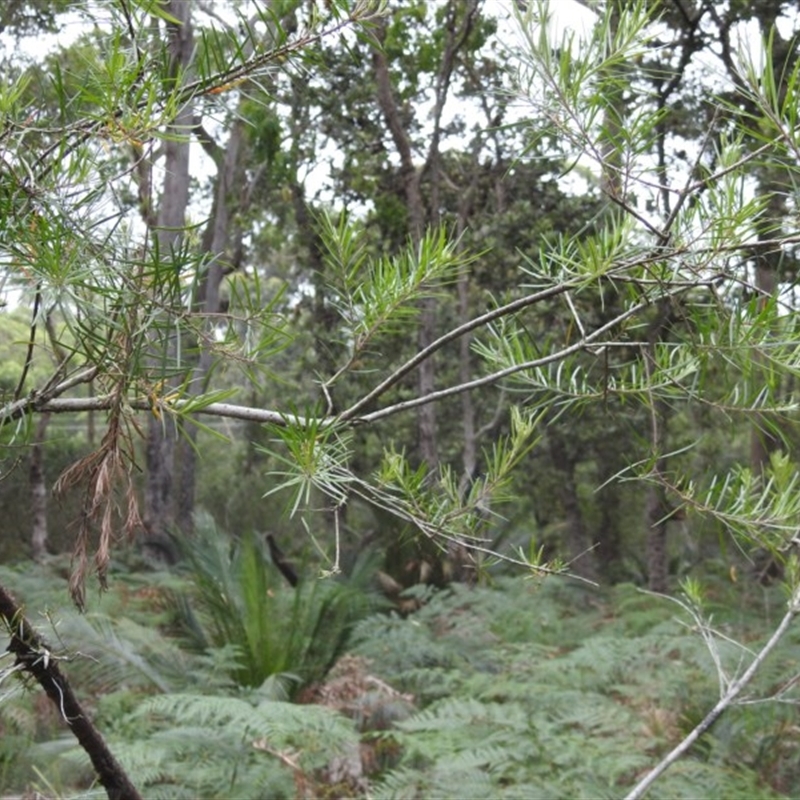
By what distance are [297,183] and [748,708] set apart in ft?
32.1

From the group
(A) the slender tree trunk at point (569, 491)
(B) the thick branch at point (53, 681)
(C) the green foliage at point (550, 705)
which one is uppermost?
(B) the thick branch at point (53, 681)

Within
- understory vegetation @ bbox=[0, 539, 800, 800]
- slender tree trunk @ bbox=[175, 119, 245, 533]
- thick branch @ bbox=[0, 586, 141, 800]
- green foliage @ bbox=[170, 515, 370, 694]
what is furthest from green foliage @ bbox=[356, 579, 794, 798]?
slender tree trunk @ bbox=[175, 119, 245, 533]

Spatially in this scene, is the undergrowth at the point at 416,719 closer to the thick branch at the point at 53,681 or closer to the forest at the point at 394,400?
the forest at the point at 394,400

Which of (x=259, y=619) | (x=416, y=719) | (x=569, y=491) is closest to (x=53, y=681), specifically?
(x=416, y=719)

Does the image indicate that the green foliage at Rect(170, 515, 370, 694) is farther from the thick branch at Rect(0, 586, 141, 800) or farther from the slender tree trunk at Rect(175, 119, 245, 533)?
the slender tree trunk at Rect(175, 119, 245, 533)

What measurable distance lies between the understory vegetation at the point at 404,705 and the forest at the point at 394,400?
27 millimetres

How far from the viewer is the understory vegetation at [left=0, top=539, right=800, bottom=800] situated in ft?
12.7

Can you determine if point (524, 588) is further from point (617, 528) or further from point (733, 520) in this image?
point (617, 528)

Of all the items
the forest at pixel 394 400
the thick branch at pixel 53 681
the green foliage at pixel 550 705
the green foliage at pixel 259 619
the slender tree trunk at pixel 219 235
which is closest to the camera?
the forest at pixel 394 400

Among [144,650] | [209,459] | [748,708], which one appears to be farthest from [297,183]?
[209,459]

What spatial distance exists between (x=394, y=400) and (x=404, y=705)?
715 cm

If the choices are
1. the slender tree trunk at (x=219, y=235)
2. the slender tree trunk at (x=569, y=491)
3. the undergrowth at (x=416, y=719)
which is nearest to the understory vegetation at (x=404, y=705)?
the undergrowth at (x=416, y=719)

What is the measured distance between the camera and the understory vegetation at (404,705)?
3.88 meters

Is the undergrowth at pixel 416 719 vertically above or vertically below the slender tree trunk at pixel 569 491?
above
